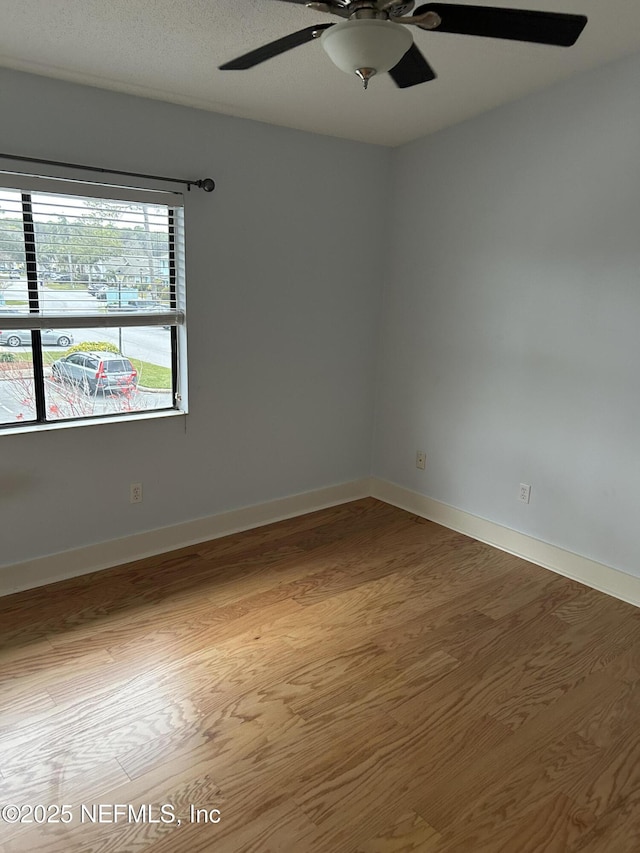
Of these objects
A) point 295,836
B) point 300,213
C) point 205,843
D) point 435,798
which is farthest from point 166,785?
point 300,213

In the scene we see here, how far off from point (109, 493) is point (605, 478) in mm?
2482

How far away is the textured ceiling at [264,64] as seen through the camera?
201 cm

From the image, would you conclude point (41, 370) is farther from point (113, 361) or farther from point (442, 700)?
point (442, 700)

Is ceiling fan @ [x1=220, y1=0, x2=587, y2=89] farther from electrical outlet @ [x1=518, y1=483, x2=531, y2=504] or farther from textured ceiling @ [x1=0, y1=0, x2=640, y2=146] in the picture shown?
electrical outlet @ [x1=518, y1=483, x2=531, y2=504]

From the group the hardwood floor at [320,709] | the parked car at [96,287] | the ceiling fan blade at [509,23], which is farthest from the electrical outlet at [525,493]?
the parked car at [96,287]

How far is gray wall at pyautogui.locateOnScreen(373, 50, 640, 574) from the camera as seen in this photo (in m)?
2.71

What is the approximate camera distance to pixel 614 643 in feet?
8.19

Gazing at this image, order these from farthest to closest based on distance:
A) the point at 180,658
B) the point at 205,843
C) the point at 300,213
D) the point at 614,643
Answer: the point at 300,213 < the point at 614,643 < the point at 180,658 < the point at 205,843

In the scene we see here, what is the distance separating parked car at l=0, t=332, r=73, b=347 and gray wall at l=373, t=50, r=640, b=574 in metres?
2.05

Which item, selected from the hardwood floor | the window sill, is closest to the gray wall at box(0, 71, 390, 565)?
the window sill

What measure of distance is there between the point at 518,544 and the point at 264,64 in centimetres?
268

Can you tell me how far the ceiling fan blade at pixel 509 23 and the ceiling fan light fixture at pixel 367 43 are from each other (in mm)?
79

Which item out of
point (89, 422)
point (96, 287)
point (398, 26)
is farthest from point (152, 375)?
point (398, 26)

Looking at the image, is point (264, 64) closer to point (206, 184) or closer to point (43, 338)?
point (206, 184)
